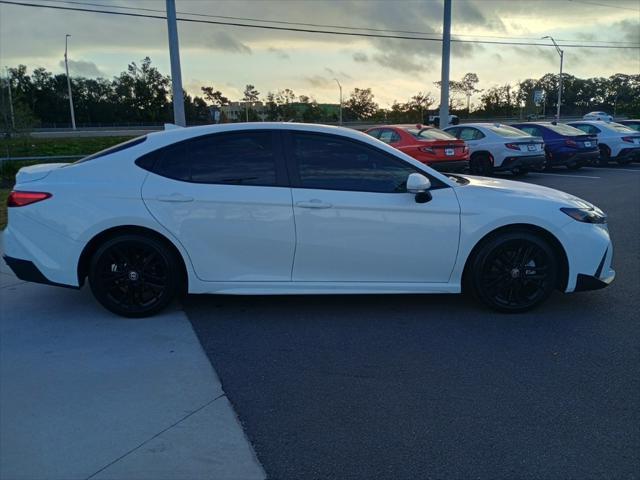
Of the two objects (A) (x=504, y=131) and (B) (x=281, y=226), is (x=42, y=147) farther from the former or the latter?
(B) (x=281, y=226)

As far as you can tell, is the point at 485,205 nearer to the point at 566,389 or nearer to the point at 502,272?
the point at 502,272

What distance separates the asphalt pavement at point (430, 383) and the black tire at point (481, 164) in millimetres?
9988

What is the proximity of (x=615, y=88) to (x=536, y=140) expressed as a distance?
80.4 metres

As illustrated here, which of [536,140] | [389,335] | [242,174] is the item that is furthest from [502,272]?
[536,140]

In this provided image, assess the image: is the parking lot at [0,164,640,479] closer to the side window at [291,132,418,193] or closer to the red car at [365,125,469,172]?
the side window at [291,132,418,193]

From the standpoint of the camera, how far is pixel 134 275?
4.54 meters

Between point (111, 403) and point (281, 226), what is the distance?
185cm

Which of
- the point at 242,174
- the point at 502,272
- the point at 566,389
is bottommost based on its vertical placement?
the point at 566,389

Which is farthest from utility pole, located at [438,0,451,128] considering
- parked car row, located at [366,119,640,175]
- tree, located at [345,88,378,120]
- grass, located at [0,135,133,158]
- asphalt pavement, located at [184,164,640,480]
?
tree, located at [345,88,378,120]

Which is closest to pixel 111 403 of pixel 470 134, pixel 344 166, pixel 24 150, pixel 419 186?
pixel 344 166

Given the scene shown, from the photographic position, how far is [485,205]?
14.9 ft

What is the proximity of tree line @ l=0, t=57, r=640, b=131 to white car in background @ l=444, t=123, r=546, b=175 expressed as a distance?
38.9m

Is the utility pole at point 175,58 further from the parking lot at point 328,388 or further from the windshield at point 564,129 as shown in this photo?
the windshield at point 564,129

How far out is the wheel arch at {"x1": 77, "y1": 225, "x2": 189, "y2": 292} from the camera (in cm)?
450
